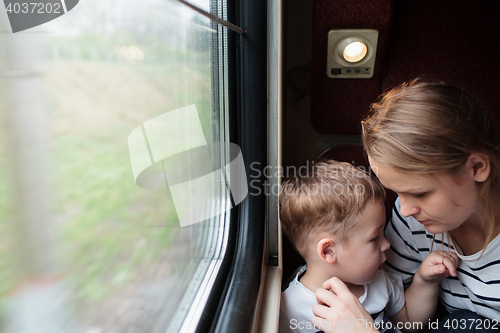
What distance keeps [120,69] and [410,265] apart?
1.02 m

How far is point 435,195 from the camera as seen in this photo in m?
0.78

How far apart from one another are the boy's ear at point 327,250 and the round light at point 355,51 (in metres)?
0.81

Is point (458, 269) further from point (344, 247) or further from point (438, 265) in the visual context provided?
point (344, 247)

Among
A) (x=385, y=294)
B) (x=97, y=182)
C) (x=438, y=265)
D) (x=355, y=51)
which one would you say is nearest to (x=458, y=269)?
(x=438, y=265)

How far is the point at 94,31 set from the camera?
39 cm

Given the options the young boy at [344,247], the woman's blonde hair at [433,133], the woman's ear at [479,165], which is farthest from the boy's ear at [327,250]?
the woman's ear at [479,165]

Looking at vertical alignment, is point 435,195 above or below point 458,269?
above

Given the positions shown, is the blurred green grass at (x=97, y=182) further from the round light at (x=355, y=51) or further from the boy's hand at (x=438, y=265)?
the round light at (x=355, y=51)

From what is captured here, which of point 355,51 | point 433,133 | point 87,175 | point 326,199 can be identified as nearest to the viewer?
point 87,175

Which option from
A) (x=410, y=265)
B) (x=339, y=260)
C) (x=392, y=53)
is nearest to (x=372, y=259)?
(x=339, y=260)

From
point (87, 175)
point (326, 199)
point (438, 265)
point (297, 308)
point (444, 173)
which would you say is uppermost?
point (87, 175)

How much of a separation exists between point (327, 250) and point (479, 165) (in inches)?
16.6

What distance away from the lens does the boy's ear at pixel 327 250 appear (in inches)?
35.7

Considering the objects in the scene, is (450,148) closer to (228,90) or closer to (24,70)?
(228,90)
